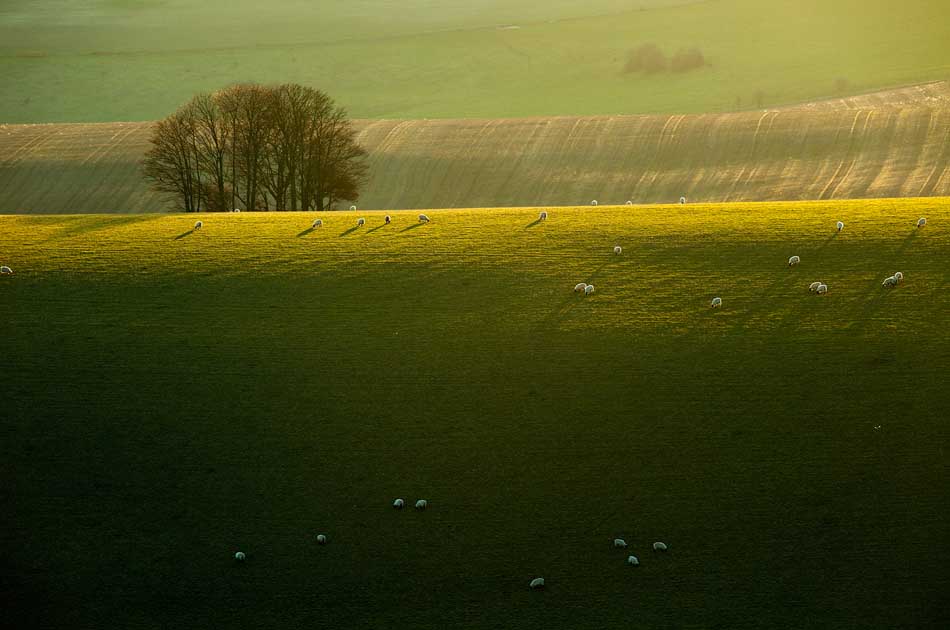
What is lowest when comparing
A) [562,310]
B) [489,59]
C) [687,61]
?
[562,310]

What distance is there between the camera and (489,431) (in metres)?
20.4

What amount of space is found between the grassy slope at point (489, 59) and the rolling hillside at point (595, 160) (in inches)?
466

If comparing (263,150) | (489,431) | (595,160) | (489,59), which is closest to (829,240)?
(489,431)

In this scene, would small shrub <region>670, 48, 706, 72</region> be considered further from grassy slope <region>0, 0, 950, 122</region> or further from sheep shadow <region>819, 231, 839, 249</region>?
sheep shadow <region>819, 231, 839, 249</region>

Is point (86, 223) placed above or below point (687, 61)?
below

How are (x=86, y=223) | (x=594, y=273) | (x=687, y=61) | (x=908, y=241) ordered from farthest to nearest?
(x=687, y=61) → (x=86, y=223) → (x=908, y=241) → (x=594, y=273)

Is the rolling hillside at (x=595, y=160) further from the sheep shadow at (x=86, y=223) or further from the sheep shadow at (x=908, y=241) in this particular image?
the sheep shadow at (x=908, y=241)

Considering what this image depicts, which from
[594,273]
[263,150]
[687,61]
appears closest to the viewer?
[594,273]

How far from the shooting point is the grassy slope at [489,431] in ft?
55.4

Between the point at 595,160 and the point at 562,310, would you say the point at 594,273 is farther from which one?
the point at 595,160

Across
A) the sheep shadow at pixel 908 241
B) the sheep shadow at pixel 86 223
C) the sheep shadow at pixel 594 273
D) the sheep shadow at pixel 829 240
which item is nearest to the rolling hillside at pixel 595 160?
the sheep shadow at pixel 86 223

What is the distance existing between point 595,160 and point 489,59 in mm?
36504

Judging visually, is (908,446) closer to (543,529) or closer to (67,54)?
(543,529)

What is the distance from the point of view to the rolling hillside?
58031 mm
